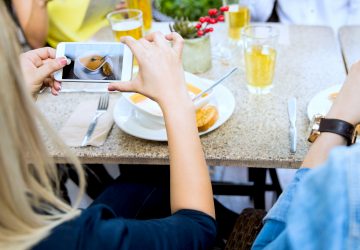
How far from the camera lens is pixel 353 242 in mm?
495

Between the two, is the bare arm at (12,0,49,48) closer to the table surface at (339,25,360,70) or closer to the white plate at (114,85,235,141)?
the white plate at (114,85,235,141)

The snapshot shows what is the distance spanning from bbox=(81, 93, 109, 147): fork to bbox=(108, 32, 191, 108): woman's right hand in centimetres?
16

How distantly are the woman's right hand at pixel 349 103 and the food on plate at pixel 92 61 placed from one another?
498 mm

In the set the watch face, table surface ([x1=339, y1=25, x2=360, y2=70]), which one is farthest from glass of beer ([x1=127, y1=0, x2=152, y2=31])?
the watch face

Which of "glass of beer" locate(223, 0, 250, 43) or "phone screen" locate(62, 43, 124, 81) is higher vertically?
"phone screen" locate(62, 43, 124, 81)

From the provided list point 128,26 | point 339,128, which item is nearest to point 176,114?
point 339,128

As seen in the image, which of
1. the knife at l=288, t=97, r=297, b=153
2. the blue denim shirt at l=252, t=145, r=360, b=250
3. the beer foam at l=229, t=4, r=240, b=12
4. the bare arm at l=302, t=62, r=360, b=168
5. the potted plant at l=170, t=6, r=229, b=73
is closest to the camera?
the blue denim shirt at l=252, t=145, r=360, b=250

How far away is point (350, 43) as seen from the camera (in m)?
1.29

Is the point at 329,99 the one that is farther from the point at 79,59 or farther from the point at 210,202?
the point at 79,59

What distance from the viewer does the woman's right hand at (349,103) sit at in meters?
0.81

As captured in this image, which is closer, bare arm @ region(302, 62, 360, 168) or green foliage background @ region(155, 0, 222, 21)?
bare arm @ region(302, 62, 360, 168)

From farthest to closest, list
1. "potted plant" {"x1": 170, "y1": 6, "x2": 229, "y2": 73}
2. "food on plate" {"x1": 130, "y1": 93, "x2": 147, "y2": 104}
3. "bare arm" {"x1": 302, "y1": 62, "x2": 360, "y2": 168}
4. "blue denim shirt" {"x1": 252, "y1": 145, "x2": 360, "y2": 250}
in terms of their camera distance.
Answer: "potted plant" {"x1": 170, "y1": 6, "x2": 229, "y2": 73}
"food on plate" {"x1": 130, "y1": 93, "x2": 147, "y2": 104}
"bare arm" {"x1": 302, "y1": 62, "x2": 360, "y2": 168}
"blue denim shirt" {"x1": 252, "y1": 145, "x2": 360, "y2": 250}

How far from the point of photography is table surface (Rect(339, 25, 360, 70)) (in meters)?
1.21

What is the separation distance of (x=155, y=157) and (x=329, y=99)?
445mm
